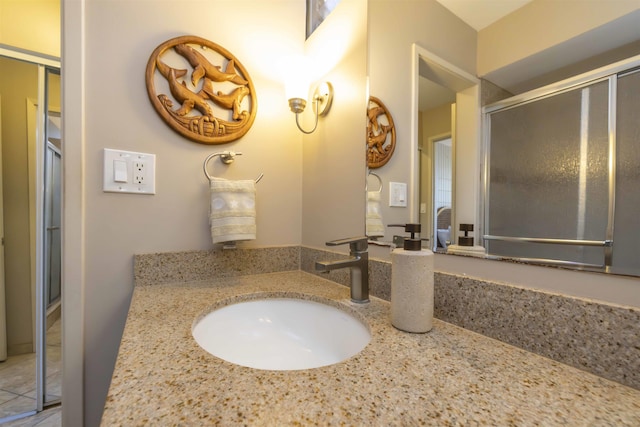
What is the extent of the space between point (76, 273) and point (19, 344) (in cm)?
120

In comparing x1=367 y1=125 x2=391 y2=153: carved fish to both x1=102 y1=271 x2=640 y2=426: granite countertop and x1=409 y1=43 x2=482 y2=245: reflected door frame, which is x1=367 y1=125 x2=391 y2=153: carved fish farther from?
x1=102 y1=271 x2=640 y2=426: granite countertop

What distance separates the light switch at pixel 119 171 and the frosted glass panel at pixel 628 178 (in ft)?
3.72

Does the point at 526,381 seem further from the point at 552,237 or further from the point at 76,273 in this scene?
the point at 76,273

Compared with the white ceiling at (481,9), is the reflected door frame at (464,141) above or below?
below

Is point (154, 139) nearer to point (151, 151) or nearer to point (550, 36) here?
point (151, 151)

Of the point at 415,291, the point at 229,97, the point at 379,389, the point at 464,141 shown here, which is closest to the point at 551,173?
the point at 464,141

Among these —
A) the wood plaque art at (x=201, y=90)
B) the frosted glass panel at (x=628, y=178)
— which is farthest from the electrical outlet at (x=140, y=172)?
the frosted glass panel at (x=628, y=178)

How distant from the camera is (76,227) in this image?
0.79m

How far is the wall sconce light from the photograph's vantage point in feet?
3.53

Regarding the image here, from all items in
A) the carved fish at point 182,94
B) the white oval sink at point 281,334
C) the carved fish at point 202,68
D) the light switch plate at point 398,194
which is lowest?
the white oval sink at point 281,334

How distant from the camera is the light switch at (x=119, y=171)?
0.84m

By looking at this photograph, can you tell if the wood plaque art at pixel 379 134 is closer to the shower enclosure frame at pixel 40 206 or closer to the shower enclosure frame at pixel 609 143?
the shower enclosure frame at pixel 609 143

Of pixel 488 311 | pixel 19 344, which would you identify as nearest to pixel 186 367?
pixel 488 311

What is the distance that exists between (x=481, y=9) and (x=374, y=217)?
1.86ft
